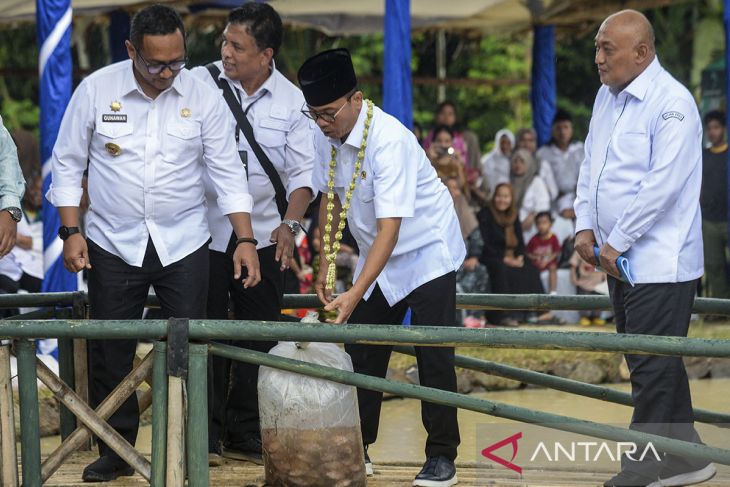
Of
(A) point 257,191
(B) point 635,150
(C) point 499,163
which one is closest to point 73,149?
(A) point 257,191

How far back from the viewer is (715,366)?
30.7ft

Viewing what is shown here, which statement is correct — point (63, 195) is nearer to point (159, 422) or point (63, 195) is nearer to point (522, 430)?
point (159, 422)

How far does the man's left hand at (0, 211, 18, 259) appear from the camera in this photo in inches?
182

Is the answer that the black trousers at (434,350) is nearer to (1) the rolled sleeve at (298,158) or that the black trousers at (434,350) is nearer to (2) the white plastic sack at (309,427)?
(2) the white plastic sack at (309,427)

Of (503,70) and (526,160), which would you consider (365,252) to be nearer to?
(526,160)

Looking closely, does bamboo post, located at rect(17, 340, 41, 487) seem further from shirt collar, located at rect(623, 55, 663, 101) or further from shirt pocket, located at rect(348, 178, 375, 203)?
shirt collar, located at rect(623, 55, 663, 101)

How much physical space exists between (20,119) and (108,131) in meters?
12.9

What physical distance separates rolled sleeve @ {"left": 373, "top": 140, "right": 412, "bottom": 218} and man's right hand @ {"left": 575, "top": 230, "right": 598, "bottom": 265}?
67 cm

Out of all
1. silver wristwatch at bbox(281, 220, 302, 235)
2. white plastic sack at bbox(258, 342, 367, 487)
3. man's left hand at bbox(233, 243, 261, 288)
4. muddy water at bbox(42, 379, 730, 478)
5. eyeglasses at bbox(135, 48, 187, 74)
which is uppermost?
eyeglasses at bbox(135, 48, 187, 74)

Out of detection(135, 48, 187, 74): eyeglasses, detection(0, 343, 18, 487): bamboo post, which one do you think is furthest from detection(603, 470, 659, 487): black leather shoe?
detection(135, 48, 187, 74): eyeglasses

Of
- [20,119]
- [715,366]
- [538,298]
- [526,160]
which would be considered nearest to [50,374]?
[538,298]

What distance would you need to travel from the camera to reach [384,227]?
4410 mm

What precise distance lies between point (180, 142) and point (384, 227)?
878mm

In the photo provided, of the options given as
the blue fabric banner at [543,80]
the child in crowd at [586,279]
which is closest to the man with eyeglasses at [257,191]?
the child in crowd at [586,279]
